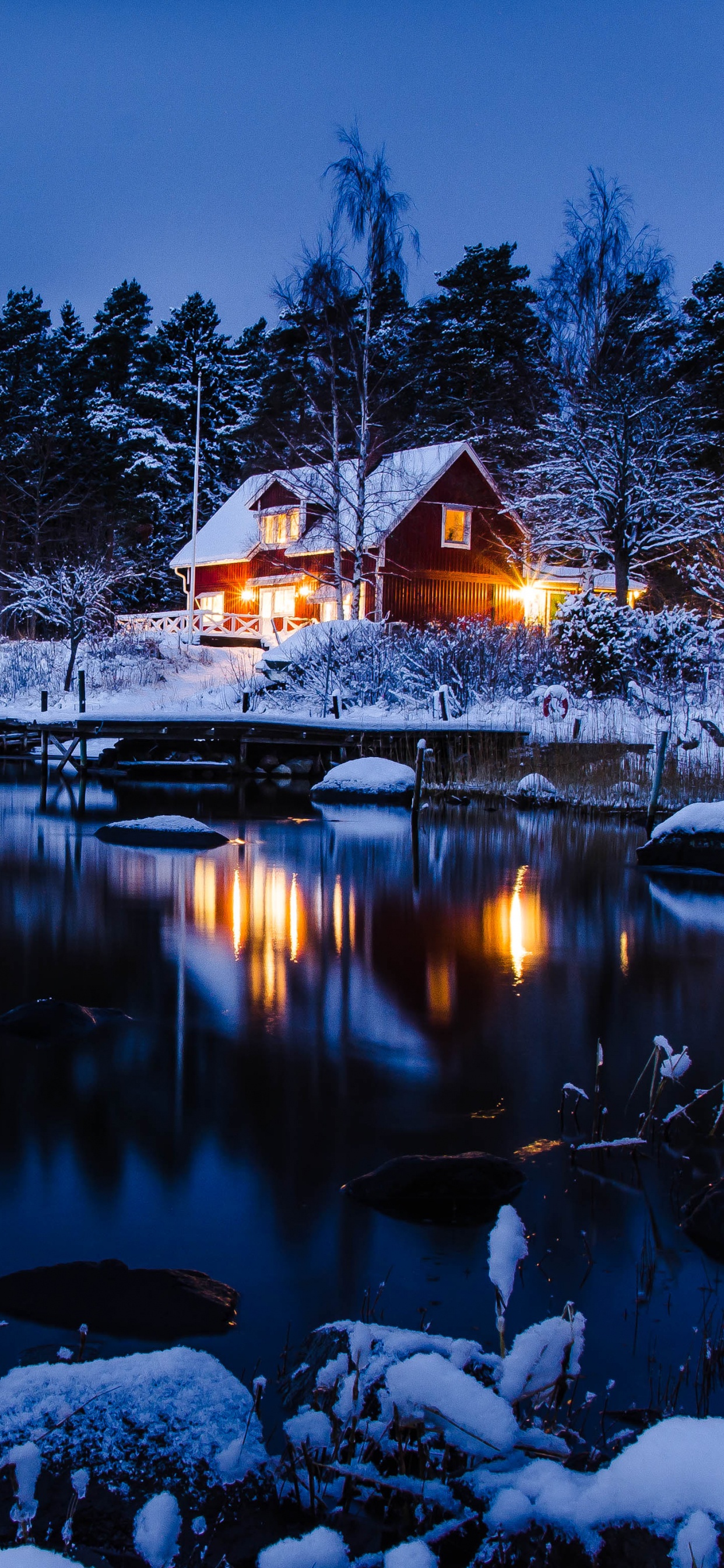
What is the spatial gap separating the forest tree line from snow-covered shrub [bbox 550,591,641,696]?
6.73 m

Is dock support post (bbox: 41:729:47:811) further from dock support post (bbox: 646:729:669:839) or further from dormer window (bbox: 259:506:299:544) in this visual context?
dormer window (bbox: 259:506:299:544)

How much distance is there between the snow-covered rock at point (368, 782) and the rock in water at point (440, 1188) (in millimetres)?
16798

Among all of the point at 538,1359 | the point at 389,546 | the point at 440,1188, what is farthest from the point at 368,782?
the point at 538,1359

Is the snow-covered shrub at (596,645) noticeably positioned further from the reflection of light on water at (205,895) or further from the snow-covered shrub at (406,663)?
the reflection of light on water at (205,895)

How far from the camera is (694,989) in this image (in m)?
9.08

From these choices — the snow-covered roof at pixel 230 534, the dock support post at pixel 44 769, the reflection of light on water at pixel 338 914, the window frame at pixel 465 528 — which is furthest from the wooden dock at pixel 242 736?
the snow-covered roof at pixel 230 534

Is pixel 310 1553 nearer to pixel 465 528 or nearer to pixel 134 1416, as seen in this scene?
pixel 134 1416

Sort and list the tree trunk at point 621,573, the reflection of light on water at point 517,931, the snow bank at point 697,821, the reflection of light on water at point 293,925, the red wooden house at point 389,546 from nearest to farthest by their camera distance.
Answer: the reflection of light on water at point 517,931
the reflection of light on water at point 293,925
the snow bank at point 697,821
the tree trunk at point 621,573
the red wooden house at point 389,546

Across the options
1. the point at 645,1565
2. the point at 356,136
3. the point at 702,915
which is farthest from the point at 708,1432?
the point at 356,136

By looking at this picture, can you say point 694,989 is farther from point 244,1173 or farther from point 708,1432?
point 708,1432

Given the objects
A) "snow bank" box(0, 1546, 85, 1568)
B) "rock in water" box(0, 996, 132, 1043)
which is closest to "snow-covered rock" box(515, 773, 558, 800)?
"rock in water" box(0, 996, 132, 1043)

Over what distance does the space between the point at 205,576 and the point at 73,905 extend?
34.4 meters

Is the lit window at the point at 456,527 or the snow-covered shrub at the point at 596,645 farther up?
the lit window at the point at 456,527

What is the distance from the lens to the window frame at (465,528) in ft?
127
